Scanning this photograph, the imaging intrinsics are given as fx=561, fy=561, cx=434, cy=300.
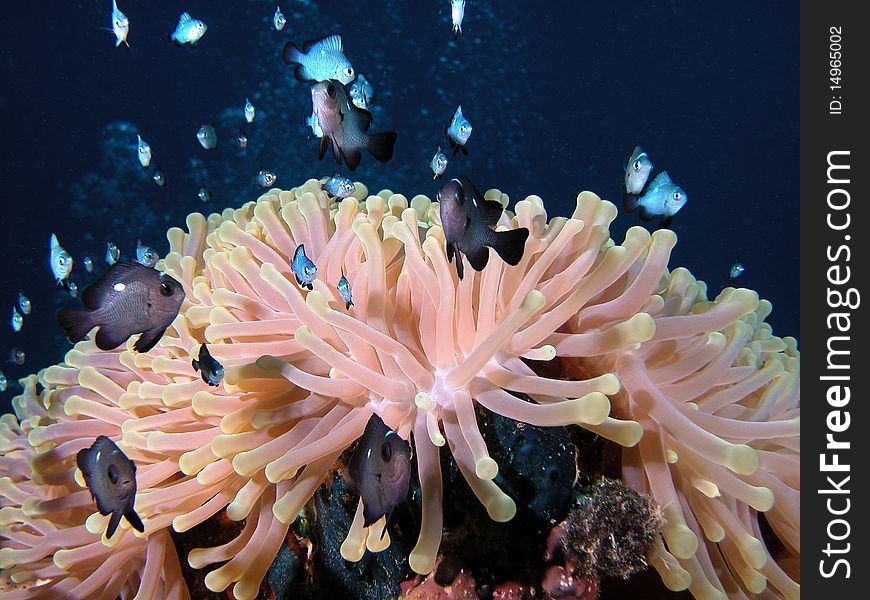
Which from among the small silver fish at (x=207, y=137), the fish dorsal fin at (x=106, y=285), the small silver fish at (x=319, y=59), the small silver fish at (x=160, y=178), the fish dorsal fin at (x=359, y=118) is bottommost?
the fish dorsal fin at (x=106, y=285)

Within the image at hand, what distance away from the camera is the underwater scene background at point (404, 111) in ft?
60.5

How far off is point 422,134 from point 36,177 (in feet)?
47.3

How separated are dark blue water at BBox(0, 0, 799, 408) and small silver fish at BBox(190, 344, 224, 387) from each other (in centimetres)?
484

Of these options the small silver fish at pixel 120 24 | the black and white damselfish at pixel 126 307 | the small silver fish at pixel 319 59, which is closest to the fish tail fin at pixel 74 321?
the black and white damselfish at pixel 126 307

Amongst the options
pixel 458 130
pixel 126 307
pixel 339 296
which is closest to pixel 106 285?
pixel 126 307

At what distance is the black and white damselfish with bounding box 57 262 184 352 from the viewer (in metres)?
1.93

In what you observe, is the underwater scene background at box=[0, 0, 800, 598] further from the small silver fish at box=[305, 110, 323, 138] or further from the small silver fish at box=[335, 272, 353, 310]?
the small silver fish at box=[305, 110, 323, 138]

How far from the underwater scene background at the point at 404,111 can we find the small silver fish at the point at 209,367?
1.82 metres

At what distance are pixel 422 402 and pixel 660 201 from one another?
3.37 metres

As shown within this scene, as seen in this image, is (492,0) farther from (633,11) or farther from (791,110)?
(791,110)

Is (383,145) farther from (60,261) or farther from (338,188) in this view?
(60,261)

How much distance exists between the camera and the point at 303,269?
91.7 inches

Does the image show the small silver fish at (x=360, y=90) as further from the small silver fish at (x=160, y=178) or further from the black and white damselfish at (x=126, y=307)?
the small silver fish at (x=160, y=178)

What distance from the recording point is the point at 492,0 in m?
27.0
